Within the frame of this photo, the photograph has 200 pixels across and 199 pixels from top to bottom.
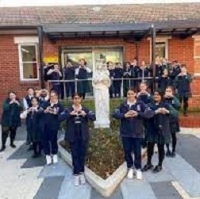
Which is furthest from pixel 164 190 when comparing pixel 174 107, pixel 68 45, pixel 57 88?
pixel 68 45

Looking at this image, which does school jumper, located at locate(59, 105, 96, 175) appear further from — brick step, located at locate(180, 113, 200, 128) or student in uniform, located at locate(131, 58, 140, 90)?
student in uniform, located at locate(131, 58, 140, 90)

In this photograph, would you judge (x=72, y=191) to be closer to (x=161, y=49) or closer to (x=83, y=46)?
(x=83, y=46)

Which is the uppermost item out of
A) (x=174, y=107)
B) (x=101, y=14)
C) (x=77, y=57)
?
(x=101, y=14)

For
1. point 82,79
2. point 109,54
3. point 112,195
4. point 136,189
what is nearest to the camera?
point 112,195

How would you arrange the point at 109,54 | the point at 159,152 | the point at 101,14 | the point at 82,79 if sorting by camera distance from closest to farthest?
the point at 159,152
the point at 82,79
the point at 109,54
the point at 101,14

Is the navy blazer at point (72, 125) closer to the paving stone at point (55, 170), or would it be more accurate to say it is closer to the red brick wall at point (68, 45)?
the paving stone at point (55, 170)

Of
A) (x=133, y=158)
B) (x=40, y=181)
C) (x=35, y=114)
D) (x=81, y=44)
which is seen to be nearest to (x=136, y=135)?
(x=133, y=158)

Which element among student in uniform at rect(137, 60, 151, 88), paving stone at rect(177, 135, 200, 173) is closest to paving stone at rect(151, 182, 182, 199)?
paving stone at rect(177, 135, 200, 173)

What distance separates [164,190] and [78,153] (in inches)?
66.5

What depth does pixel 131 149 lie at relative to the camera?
261 inches

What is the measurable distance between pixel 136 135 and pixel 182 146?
123 inches

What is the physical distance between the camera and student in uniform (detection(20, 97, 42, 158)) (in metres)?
8.31

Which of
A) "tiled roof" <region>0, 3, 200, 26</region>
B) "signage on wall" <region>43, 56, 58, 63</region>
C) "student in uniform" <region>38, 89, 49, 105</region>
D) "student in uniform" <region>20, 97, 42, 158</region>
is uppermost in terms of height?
"tiled roof" <region>0, 3, 200, 26</region>

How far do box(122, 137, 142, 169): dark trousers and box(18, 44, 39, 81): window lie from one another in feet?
26.9
